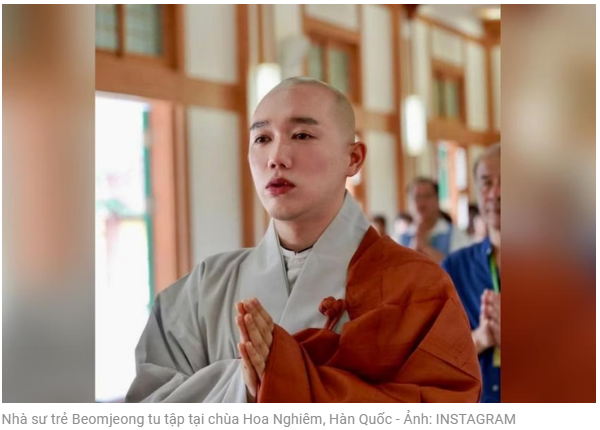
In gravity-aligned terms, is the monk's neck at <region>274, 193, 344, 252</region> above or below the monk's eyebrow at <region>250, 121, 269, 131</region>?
below

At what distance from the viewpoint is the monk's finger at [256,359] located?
4.32 feet

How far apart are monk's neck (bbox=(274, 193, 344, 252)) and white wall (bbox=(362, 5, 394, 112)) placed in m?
0.93

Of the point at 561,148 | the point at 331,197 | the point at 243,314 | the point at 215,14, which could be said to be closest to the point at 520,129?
the point at 561,148

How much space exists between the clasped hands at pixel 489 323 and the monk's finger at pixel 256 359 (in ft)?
2.30

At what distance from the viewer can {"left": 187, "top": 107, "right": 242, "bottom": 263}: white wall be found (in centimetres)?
164

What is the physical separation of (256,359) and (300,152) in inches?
15.0

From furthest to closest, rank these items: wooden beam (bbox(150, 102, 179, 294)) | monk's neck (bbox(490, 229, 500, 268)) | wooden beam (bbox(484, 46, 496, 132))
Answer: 1. wooden beam (bbox(484, 46, 496, 132))
2. monk's neck (bbox(490, 229, 500, 268))
3. wooden beam (bbox(150, 102, 179, 294))

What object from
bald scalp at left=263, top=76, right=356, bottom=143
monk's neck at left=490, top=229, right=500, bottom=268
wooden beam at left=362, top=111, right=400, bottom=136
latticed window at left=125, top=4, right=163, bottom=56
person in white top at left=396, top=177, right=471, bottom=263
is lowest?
monk's neck at left=490, top=229, right=500, bottom=268

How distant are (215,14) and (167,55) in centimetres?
15

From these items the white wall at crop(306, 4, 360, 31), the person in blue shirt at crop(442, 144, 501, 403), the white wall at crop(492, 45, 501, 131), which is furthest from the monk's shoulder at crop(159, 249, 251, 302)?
the white wall at crop(492, 45, 501, 131)

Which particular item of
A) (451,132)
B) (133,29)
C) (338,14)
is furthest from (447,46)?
(133,29)

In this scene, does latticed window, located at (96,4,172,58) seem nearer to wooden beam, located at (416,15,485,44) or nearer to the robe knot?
the robe knot

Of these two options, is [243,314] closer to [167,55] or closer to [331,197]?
[331,197]

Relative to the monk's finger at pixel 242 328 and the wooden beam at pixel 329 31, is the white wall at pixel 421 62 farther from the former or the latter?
the monk's finger at pixel 242 328
